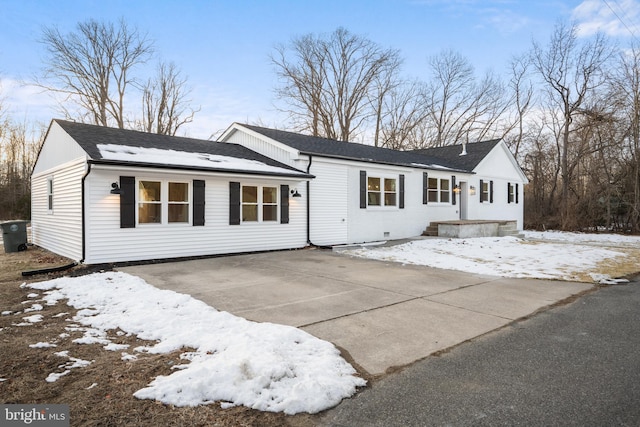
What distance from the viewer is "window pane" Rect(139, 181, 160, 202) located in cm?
929

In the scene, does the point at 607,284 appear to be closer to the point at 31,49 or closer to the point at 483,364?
the point at 483,364

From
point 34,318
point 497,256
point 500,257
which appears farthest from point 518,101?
point 34,318

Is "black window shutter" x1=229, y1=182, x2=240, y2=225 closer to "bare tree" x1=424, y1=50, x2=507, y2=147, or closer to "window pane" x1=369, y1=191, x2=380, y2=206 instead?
"window pane" x1=369, y1=191, x2=380, y2=206

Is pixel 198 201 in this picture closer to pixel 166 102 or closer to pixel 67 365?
pixel 67 365

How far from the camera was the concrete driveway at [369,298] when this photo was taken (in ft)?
13.3

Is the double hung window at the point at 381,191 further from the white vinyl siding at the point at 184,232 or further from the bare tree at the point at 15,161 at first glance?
the bare tree at the point at 15,161

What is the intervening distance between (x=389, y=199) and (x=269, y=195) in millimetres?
5515

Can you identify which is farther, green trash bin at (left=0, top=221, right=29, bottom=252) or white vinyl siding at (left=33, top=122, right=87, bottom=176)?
green trash bin at (left=0, top=221, right=29, bottom=252)

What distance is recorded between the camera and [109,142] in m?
10.0

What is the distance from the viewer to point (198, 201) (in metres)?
10.0

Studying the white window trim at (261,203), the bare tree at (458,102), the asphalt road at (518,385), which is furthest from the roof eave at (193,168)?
the bare tree at (458,102)

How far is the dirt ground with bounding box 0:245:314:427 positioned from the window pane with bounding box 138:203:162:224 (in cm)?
462

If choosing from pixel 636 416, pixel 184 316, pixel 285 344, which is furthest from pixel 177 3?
pixel 636 416

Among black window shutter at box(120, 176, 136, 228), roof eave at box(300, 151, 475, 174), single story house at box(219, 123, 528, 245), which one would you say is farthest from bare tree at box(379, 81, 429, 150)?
black window shutter at box(120, 176, 136, 228)
